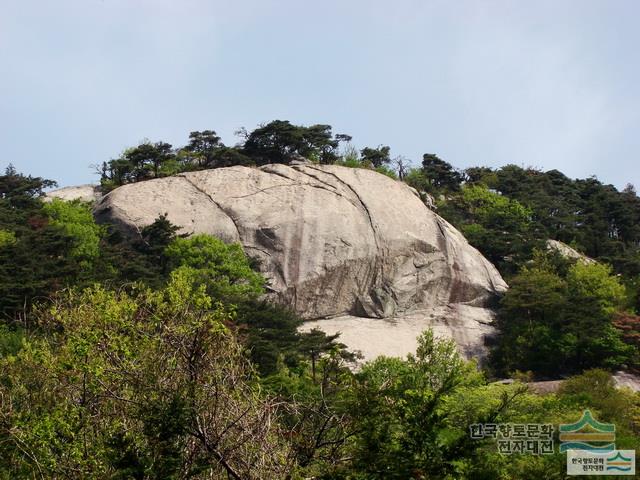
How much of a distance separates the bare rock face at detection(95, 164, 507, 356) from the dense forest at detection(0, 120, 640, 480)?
1.42m

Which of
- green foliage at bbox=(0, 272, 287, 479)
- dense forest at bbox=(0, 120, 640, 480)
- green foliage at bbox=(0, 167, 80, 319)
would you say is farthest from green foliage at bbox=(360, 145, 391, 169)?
green foliage at bbox=(0, 272, 287, 479)

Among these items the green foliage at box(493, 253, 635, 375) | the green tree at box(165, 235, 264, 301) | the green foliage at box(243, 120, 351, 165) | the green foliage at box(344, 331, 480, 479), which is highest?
the green foliage at box(243, 120, 351, 165)

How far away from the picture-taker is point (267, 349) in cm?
2725

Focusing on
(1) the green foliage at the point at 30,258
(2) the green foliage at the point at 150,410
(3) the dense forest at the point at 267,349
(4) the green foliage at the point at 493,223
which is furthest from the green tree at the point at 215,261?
(2) the green foliage at the point at 150,410

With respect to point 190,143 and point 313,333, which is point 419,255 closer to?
point 313,333

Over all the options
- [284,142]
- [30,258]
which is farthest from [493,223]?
[30,258]

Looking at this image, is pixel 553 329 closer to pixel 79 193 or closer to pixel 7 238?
pixel 7 238

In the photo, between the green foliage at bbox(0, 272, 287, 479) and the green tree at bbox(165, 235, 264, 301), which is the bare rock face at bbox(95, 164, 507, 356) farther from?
the green foliage at bbox(0, 272, 287, 479)

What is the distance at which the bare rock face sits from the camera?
1463 inches

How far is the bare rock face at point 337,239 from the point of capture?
37156 millimetres

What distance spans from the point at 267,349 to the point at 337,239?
439 inches

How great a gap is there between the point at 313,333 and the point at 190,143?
69.3 ft

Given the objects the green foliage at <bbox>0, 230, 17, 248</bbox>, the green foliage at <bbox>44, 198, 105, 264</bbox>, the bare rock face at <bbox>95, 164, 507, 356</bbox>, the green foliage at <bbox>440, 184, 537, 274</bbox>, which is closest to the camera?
the green foliage at <bbox>0, 230, 17, 248</bbox>

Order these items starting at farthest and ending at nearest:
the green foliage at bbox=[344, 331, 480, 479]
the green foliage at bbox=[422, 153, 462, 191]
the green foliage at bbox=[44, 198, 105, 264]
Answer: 1. the green foliage at bbox=[422, 153, 462, 191]
2. the green foliage at bbox=[44, 198, 105, 264]
3. the green foliage at bbox=[344, 331, 480, 479]
